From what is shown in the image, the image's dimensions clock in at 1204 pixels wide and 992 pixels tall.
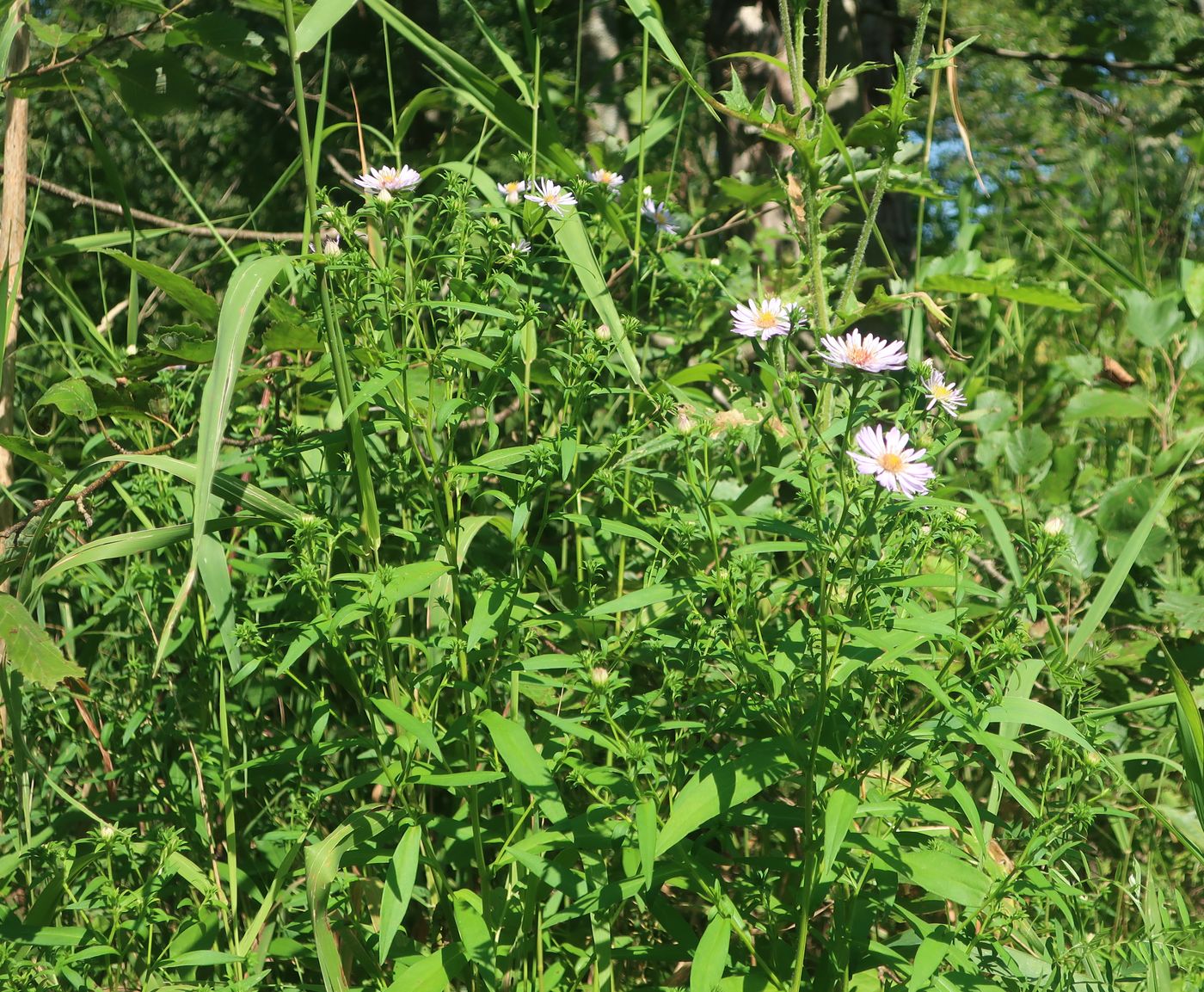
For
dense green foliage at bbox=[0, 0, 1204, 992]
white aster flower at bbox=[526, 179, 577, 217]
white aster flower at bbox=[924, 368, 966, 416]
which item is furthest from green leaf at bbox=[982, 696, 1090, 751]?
white aster flower at bbox=[526, 179, 577, 217]

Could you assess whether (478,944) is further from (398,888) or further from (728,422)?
(728,422)

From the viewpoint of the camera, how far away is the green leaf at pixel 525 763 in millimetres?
1072

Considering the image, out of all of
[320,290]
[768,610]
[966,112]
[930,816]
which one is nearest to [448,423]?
[320,290]

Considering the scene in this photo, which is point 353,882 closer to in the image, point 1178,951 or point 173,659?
point 173,659

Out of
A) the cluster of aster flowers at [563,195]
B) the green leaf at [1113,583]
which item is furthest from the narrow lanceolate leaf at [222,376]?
the green leaf at [1113,583]

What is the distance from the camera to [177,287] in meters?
1.46

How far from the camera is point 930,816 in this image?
3.50ft

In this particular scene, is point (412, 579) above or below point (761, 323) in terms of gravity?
below

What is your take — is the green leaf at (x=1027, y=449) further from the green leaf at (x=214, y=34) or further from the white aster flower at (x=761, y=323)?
the green leaf at (x=214, y=34)

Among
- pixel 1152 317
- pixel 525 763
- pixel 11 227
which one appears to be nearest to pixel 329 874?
pixel 525 763

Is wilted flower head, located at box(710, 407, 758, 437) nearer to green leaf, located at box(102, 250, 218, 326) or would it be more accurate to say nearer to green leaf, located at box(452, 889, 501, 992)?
green leaf, located at box(452, 889, 501, 992)

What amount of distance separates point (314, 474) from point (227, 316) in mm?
333

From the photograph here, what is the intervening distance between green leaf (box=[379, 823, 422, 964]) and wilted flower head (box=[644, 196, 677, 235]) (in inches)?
40.8

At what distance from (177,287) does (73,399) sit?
0.21 metres
